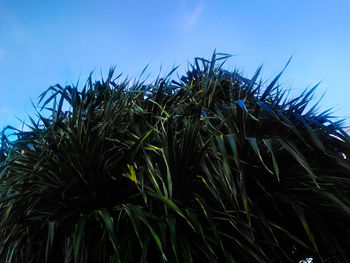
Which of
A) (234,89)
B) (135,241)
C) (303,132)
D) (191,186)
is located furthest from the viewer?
(234,89)

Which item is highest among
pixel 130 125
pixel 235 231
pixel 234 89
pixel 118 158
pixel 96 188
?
pixel 234 89

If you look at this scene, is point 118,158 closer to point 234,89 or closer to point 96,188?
point 96,188

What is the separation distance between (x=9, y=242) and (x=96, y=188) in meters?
0.45

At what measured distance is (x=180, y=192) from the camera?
120 centimetres

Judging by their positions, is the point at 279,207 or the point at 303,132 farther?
the point at 303,132

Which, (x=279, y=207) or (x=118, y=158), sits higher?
(x=118, y=158)

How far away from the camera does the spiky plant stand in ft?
3.62

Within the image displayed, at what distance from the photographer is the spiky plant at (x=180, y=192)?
1.10m

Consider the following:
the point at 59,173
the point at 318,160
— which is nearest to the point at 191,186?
the point at 59,173

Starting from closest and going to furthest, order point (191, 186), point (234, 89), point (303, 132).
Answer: point (191, 186)
point (303, 132)
point (234, 89)

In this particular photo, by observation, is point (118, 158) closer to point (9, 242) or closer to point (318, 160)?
point (9, 242)

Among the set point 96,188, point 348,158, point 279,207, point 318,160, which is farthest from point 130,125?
point 348,158

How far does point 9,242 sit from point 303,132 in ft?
4.96

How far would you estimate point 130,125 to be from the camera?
148 centimetres
